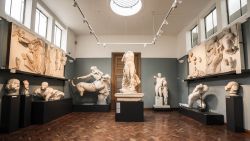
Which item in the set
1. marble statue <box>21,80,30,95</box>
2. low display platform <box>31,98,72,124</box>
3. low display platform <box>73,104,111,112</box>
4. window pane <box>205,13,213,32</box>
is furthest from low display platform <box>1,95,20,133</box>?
window pane <box>205,13,213,32</box>

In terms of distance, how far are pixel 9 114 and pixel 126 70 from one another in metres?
3.99

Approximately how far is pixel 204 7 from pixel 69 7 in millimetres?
5553

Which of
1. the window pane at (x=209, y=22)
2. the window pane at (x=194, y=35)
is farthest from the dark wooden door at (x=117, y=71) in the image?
the window pane at (x=209, y=22)

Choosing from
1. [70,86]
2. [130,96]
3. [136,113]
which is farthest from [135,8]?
[70,86]

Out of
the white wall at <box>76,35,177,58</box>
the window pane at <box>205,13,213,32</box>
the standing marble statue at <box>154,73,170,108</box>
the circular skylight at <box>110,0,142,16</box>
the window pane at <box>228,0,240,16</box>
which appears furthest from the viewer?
the white wall at <box>76,35,177,58</box>

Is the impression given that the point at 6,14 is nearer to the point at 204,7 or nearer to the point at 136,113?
the point at 136,113

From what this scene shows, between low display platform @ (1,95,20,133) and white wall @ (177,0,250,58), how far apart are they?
6583 mm

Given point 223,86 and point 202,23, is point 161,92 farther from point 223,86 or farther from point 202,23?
point 223,86

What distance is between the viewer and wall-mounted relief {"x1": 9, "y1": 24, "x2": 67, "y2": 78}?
17.1 ft

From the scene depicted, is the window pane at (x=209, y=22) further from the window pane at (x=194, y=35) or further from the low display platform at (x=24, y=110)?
the low display platform at (x=24, y=110)

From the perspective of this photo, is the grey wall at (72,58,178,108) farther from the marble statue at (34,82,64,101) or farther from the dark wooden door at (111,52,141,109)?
the marble statue at (34,82,64,101)

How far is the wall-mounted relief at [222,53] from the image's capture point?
5152mm

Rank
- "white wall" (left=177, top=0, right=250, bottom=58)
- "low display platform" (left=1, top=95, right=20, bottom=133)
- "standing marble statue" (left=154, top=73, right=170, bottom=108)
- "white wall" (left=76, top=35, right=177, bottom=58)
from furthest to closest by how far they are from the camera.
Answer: "white wall" (left=76, top=35, right=177, bottom=58) → "standing marble statue" (left=154, top=73, right=170, bottom=108) → "white wall" (left=177, top=0, right=250, bottom=58) → "low display platform" (left=1, top=95, right=20, bottom=133)

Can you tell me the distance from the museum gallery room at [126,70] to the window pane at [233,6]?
34 millimetres
